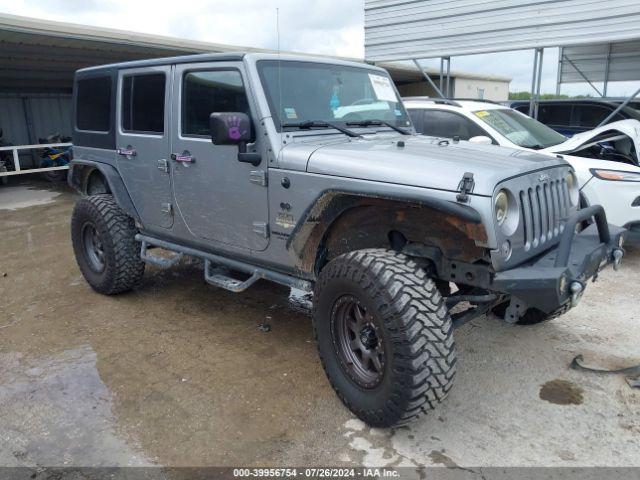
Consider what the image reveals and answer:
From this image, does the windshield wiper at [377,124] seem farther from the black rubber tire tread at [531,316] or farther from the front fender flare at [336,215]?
the black rubber tire tread at [531,316]

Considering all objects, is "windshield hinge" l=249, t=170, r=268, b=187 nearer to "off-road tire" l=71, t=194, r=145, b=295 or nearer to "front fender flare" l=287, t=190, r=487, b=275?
"front fender flare" l=287, t=190, r=487, b=275

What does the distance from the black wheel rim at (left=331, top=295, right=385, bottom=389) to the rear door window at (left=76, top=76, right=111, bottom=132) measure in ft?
10.0

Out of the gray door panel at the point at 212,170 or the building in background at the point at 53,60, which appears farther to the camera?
the building in background at the point at 53,60

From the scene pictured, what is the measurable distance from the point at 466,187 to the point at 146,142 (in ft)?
9.44

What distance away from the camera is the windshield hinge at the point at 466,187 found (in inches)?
100

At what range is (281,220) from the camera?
3414mm

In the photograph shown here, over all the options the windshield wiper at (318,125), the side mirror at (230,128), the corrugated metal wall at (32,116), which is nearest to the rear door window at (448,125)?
the windshield wiper at (318,125)

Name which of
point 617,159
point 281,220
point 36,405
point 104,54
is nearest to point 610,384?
point 281,220

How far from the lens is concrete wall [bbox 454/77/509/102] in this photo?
73.3ft

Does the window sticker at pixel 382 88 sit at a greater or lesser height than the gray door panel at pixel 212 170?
greater

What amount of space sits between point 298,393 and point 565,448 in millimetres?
1533

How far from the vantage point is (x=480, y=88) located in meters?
23.9

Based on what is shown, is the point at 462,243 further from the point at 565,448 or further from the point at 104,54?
the point at 104,54

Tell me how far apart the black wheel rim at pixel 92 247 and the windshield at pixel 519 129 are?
455cm
